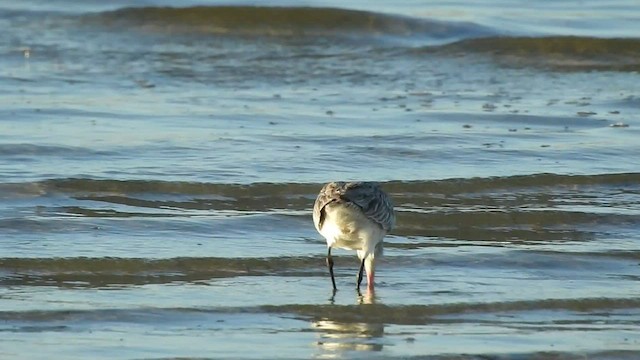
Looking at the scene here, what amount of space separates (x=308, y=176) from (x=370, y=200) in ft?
9.19

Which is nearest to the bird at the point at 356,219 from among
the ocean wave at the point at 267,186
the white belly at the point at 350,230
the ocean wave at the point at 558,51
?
the white belly at the point at 350,230

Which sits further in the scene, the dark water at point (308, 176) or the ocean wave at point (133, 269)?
the ocean wave at point (133, 269)

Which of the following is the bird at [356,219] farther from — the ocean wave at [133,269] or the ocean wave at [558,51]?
the ocean wave at [558,51]

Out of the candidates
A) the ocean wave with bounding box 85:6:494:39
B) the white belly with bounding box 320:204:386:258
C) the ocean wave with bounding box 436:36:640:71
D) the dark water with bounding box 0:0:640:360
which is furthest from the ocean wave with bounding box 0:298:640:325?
the ocean wave with bounding box 85:6:494:39

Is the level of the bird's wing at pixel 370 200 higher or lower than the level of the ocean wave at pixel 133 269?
higher

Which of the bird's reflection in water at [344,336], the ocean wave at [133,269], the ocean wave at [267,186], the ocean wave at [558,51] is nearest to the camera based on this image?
the bird's reflection in water at [344,336]

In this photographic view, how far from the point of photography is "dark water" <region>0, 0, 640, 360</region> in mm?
6734

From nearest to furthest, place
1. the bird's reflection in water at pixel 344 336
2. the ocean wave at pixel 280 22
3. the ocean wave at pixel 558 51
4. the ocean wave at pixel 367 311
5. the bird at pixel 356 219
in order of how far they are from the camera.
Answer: the bird's reflection in water at pixel 344 336 → the ocean wave at pixel 367 311 → the bird at pixel 356 219 → the ocean wave at pixel 558 51 → the ocean wave at pixel 280 22

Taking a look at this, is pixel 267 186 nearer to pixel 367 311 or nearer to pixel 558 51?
pixel 367 311

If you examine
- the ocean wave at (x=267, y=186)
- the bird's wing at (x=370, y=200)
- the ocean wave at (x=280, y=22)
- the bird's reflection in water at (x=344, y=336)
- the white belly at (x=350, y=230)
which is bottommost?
the bird's reflection in water at (x=344, y=336)

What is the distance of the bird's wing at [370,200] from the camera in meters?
7.20

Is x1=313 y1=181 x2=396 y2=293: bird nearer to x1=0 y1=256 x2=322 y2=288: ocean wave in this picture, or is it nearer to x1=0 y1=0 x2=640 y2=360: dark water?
x1=0 y1=0 x2=640 y2=360: dark water

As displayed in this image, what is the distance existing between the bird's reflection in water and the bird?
44 cm

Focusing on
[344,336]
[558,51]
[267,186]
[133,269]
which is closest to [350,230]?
[344,336]
